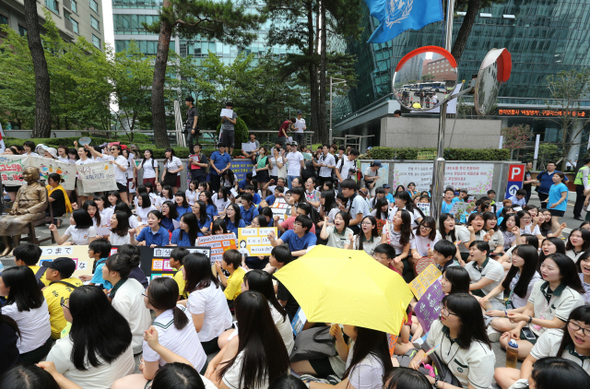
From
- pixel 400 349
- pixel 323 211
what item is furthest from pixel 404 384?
pixel 323 211

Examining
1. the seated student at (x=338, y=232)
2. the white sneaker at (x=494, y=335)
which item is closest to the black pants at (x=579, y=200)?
the white sneaker at (x=494, y=335)

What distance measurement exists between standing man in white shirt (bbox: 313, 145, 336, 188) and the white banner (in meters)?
3.55

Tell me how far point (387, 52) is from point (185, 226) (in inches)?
1289

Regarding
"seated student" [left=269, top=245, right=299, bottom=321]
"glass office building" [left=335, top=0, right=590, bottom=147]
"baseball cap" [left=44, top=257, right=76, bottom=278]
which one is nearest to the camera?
"baseball cap" [left=44, top=257, right=76, bottom=278]

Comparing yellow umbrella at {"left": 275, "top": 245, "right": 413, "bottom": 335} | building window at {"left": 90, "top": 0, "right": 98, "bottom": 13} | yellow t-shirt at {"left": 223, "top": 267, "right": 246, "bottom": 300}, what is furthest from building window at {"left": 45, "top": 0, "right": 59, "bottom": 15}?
yellow umbrella at {"left": 275, "top": 245, "right": 413, "bottom": 335}

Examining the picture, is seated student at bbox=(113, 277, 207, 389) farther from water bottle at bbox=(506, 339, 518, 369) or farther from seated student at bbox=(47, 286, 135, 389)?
water bottle at bbox=(506, 339, 518, 369)

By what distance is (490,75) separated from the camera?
3840 mm

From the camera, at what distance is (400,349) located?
3611 mm

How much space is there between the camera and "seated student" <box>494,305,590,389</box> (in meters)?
2.53

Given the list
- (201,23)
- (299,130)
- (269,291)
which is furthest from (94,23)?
(269,291)

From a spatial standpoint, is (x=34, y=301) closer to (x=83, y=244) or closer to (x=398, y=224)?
(x=83, y=244)

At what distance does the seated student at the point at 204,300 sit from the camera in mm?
3516

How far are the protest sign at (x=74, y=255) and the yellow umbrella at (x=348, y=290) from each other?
12.8 ft

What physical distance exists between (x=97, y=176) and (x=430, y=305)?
909 cm
